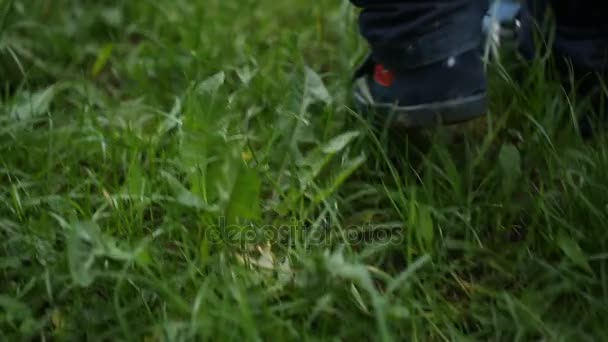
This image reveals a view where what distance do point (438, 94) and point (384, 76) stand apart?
0.09 m

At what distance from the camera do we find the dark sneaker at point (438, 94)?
3.81 feet

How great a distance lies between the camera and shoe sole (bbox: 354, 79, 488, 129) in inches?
45.8

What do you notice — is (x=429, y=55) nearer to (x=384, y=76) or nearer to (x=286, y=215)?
(x=384, y=76)

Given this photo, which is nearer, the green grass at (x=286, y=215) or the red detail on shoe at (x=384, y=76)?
the green grass at (x=286, y=215)

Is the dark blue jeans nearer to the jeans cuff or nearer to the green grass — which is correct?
the jeans cuff

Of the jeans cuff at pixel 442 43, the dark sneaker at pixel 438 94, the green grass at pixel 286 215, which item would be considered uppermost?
the jeans cuff at pixel 442 43

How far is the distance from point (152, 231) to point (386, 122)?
0.36 meters

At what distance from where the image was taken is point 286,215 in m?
1.10

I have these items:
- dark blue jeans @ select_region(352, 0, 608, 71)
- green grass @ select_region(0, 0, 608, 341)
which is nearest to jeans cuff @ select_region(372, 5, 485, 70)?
dark blue jeans @ select_region(352, 0, 608, 71)

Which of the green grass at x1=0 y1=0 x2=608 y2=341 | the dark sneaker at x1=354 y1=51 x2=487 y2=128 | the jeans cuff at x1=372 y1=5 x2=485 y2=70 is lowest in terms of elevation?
the green grass at x1=0 y1=0 x2=608 y2=341

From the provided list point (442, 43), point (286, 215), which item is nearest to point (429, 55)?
point (442, 43)

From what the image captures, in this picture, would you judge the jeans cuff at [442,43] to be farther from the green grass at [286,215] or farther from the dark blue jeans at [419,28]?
the green grass at [286,215]

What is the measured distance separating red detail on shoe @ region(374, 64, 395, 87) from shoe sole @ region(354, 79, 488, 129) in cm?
3

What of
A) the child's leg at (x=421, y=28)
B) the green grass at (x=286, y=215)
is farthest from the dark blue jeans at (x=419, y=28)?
the green grass at (x=286, y=215)
